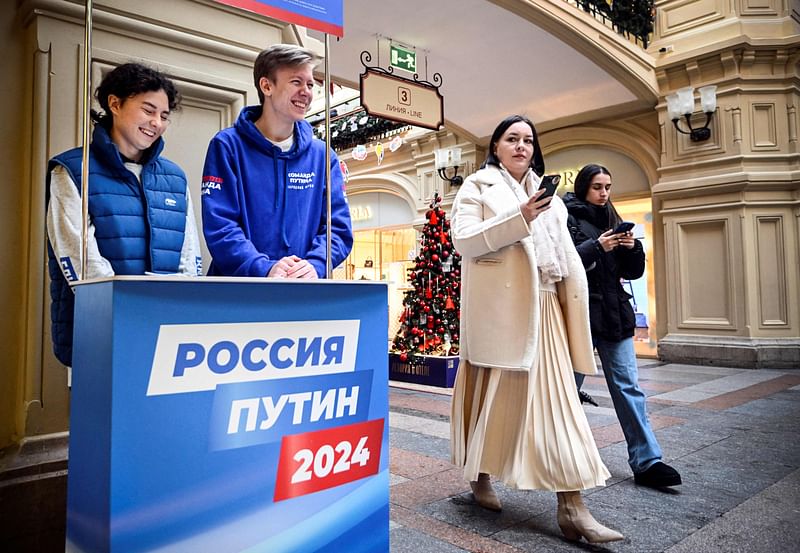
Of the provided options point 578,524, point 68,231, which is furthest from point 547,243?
point 68,231

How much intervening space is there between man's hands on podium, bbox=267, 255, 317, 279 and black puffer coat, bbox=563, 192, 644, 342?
1.77 m

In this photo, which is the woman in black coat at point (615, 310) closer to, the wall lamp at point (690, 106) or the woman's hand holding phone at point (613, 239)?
the woman's hand holding phone at point (613, 239)

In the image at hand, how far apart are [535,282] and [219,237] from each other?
4.07 ft

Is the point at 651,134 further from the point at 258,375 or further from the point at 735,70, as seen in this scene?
the point at 258,375

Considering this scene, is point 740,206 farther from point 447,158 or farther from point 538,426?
point 538,426

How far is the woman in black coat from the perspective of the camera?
9.13 ft

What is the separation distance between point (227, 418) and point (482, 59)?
26.4 ft

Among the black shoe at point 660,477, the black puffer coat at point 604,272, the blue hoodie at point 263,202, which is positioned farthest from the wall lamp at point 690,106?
the blue hoodie at point 263,202

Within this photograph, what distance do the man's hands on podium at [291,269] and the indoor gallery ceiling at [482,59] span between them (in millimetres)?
6071

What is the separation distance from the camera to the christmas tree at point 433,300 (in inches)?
267

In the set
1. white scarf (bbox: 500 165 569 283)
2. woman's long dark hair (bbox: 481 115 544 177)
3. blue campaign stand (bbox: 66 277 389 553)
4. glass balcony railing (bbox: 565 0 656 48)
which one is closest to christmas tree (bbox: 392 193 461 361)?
glass balcony railing (bbox: 565 0 656 48)

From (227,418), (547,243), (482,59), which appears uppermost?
(482,59)

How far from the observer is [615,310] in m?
2.88

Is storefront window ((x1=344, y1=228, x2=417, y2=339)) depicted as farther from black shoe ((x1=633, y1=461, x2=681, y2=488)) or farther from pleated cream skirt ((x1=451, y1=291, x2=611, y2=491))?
pleated cream skirt ((x1=451, y1=291, x2=611, y2=491))
